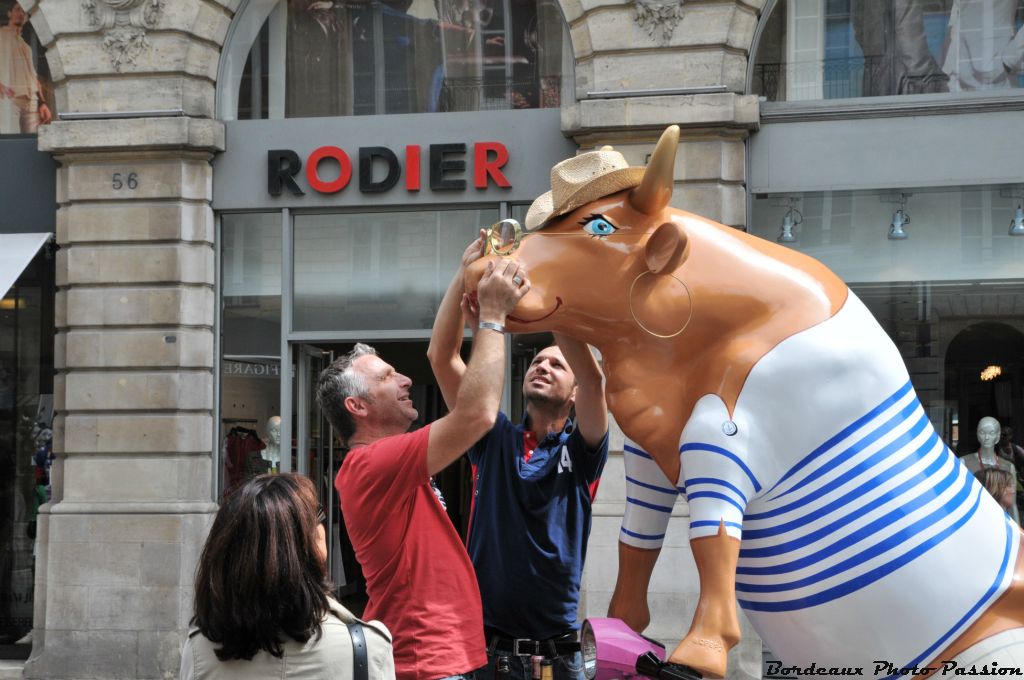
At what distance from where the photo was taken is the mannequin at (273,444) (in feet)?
32.5

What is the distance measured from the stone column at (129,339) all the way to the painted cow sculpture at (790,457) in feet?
23.2

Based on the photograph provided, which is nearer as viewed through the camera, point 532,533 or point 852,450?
point 852,450

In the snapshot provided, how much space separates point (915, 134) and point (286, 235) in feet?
16.5

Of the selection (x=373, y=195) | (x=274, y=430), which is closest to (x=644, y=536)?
(x=373, y=195)

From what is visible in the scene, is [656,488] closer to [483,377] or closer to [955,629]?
[483,377]

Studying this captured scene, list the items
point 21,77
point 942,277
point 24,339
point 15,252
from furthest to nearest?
point 21,77 → point 24,339 → point 15,252 → point 942,277

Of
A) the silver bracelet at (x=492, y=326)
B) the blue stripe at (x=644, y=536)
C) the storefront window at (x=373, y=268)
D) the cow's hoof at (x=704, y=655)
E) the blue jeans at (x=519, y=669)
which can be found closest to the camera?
the cow's hoof at (x=704, y=655)

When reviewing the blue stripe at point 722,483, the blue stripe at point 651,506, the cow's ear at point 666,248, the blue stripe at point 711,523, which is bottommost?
the blue stripe at point 651,506

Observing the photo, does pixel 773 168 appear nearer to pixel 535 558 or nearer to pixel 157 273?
pixel 157 273

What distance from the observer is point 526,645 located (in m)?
4.02

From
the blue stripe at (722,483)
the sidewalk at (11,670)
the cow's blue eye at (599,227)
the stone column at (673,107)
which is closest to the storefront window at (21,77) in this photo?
the sidewalk at (11,670)

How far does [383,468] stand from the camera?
11.4 feet

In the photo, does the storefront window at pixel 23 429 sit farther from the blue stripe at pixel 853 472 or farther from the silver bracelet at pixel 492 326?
the blue stripe at pixel 853 472

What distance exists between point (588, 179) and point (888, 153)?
6515 millimetres
